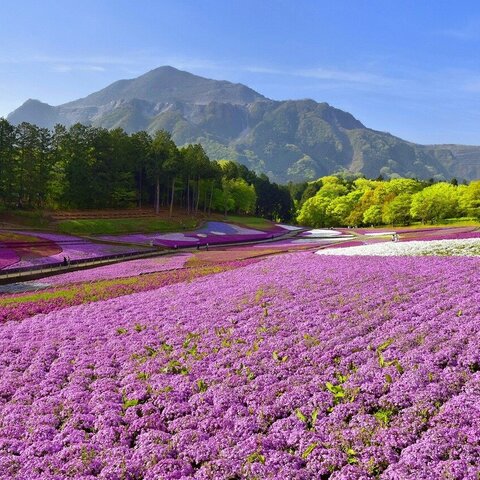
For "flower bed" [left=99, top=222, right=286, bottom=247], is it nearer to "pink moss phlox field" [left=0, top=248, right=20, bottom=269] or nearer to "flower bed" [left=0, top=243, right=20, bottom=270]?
"flower bed" [left=0, top=243, right=20, bottom=270]

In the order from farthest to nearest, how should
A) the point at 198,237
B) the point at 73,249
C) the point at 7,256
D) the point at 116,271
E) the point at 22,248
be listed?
the point at 198,237
the point at 73,249
the point at 22,248
the point at 7,256
the point at 116,271

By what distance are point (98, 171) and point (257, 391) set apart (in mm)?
95355

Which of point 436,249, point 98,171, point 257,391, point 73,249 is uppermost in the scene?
point 98,171

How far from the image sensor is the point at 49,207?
294 feet

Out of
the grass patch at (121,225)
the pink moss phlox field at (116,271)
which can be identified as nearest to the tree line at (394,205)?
the grass patch at (121,225)

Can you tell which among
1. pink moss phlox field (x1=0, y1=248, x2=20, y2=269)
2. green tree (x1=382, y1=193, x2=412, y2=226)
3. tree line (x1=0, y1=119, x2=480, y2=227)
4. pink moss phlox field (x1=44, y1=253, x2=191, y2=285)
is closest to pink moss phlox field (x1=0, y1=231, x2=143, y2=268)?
pink moss phlox field (x1=0, y1=248, x2=20, y2=269)

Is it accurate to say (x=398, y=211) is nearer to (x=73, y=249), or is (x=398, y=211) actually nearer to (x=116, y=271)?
(x=73, y=249)

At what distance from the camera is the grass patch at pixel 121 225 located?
72625 millimetres

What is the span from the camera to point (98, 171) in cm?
9994

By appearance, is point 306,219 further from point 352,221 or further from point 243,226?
point 243,226

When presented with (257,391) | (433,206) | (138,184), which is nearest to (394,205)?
(433,206)

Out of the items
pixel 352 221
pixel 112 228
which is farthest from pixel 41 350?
pixel 352 221

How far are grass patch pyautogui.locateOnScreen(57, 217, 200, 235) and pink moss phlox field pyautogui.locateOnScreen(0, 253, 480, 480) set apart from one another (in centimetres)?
5303

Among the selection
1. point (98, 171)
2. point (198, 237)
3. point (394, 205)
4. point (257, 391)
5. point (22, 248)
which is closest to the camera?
point (257, 391)
